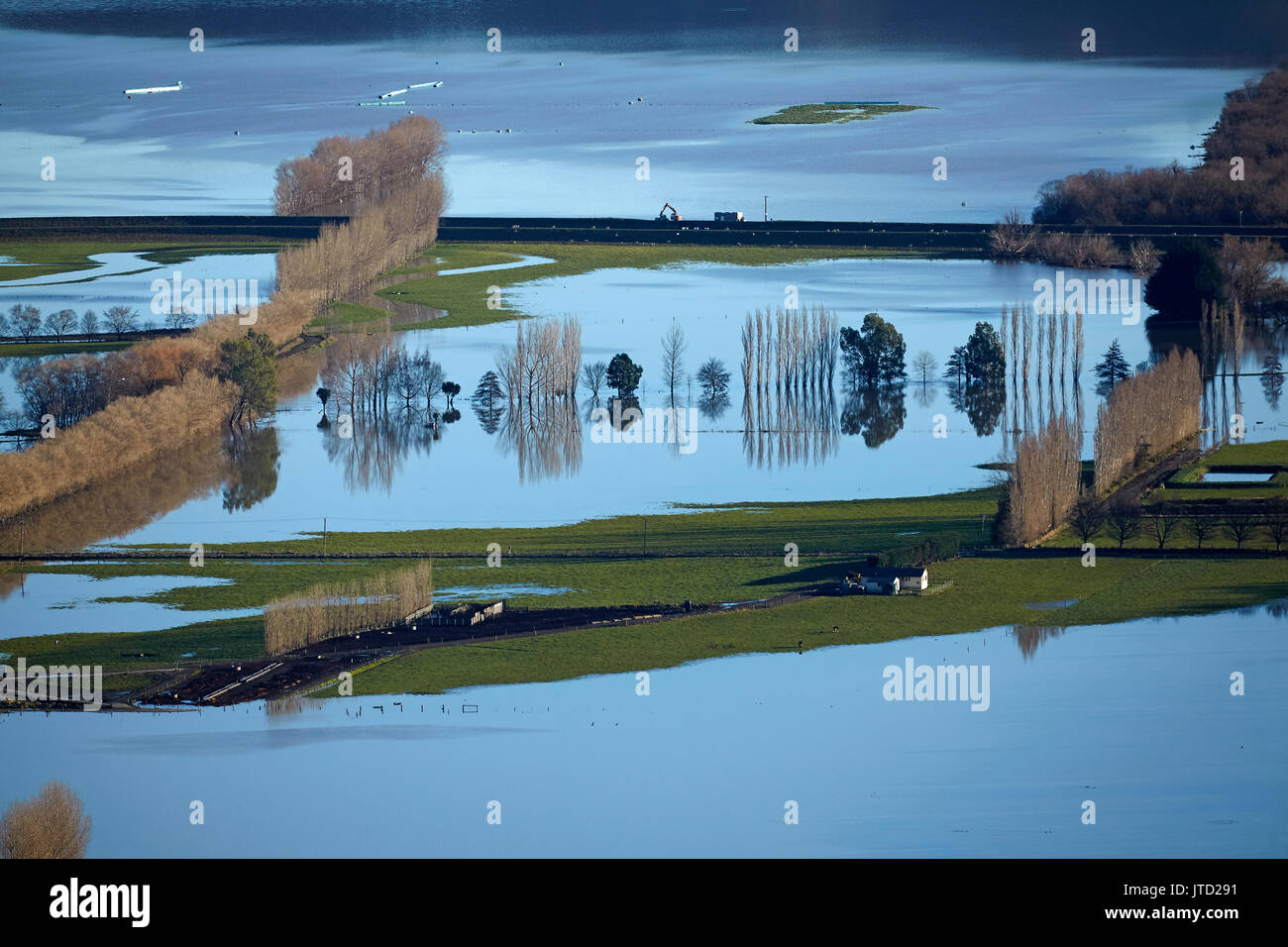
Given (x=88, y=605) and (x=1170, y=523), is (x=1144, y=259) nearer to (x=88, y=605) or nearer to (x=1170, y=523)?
(x=1170, y=523)

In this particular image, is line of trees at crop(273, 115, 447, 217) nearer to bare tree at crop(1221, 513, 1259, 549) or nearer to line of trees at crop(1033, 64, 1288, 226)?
line of trees at crop(1033, 64, 1288, 226)

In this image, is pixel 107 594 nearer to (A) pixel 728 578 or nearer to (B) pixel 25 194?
(A) pixel 728 578

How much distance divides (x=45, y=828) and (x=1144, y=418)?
2768cm

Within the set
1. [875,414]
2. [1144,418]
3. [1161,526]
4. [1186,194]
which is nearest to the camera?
[1161,526]

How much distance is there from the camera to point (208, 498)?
154ft

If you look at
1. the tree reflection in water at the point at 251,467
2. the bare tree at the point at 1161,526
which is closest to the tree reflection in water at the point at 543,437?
the tree reflection in water at the point at 251,467

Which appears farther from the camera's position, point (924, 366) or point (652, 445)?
point (924, 366)

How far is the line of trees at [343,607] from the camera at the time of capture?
1355 inches

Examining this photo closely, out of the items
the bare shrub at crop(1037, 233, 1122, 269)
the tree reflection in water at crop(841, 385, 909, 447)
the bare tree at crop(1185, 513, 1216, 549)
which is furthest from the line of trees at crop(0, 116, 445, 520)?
the bare shrub at crop(1037, 233, 1122, 269)

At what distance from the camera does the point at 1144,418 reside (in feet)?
155

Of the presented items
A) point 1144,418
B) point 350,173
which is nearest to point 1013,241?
point 350,173

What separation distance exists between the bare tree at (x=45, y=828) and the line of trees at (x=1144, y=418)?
2252 centimetres

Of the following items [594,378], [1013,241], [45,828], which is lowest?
[45,828]

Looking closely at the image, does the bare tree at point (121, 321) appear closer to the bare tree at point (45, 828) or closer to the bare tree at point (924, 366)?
the bare tree at point (924, 366)
